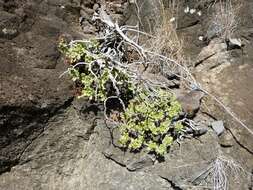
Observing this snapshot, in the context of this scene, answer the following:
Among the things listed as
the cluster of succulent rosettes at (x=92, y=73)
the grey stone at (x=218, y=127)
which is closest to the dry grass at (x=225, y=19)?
the grey stone at (x=218, y=127)

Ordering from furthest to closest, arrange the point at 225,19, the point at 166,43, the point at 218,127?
the point at 225,19
the point at 166,43
the point at 218,127

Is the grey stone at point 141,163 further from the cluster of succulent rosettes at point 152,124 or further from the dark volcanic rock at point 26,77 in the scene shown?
the dark volcanic rock at point 26,77

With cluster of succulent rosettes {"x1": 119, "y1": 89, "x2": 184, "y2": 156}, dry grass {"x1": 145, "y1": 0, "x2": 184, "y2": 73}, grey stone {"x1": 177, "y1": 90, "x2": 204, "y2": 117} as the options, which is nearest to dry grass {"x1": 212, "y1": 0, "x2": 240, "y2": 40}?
dry grass {"x1": 145, "y1": 0, "x2": 184, "y2": 73}

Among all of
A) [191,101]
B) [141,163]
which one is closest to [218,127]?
[191,101]

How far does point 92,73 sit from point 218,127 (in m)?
1.03

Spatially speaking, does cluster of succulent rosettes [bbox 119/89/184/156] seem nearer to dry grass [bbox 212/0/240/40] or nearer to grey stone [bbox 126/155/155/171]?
grey stone [bbox 126/155/155/171]

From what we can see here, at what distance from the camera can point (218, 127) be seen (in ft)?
10.3

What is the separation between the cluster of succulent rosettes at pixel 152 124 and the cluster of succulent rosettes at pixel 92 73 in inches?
7.3

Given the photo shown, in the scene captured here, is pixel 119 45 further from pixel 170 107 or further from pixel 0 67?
pixel 0 67

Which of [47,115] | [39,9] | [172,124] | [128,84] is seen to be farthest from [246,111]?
[39,9]

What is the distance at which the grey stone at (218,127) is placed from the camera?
312 centimetres

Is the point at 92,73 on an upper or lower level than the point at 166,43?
lower

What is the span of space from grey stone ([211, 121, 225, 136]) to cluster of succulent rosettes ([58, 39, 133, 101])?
69cm

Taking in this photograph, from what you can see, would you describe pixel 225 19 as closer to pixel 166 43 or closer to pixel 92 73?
pixel 166 43
